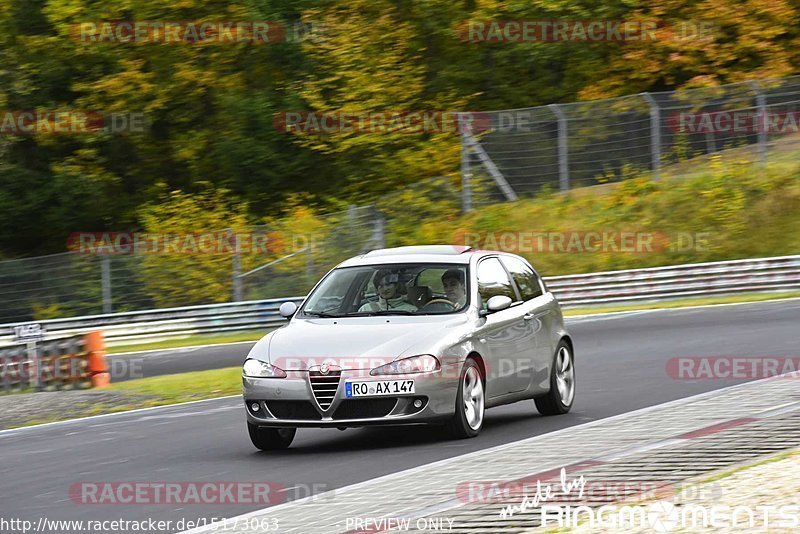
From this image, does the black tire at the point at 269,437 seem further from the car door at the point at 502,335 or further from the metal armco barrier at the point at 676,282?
the metal armco barrier at the point at 676,282

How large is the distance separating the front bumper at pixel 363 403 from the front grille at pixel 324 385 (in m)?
0.02

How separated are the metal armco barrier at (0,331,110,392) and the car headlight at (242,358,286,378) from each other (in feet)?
29.8

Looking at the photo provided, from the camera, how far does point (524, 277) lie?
13133 mm

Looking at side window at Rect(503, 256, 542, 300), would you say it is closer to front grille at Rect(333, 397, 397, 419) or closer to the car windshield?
the car windshield

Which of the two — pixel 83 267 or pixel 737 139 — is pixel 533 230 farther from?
pixel 83 267

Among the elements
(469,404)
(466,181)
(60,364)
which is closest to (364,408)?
(469,404)

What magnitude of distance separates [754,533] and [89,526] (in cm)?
396

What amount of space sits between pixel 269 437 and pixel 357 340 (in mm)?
1158

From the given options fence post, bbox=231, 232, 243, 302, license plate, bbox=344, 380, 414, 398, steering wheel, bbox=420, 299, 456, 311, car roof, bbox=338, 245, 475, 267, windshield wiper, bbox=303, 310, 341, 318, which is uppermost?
car roof, bbox=338, 245, 475, 267

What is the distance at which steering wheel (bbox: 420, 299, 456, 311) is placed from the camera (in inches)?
458

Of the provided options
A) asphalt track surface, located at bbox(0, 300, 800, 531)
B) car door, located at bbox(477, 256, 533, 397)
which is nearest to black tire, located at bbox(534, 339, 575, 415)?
asphalt track surface, located at bbox(0, 300, 800, 531)

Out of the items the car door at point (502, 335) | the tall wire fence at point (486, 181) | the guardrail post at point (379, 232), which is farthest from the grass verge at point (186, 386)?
the guardrail post at point (379, 232)

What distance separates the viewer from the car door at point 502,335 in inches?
458

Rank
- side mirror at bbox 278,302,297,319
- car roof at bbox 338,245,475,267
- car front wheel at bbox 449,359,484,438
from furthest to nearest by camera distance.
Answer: car roof at bbox 338,245,475,267, side mirror at bbox 278,302,297,319, car front wheel at bbox 449,359,484,438
